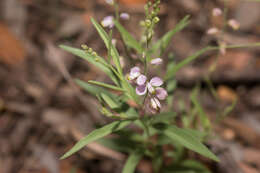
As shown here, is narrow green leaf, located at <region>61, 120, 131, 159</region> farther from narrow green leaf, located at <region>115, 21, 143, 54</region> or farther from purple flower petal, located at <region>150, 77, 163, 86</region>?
narrow green leaf, located at <region>115, 21, 143, 54</region>

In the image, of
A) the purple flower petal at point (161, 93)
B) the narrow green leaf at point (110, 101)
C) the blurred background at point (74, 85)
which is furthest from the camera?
the blurred background at point (74, 85)

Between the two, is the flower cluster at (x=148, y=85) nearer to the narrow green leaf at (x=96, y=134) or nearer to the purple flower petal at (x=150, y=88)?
the purple flower petal at (x=150, y=88)

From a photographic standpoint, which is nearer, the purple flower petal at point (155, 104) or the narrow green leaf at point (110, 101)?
the purple flower petal at point (155, 104)

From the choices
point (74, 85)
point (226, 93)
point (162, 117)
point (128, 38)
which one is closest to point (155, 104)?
point (162, 117)

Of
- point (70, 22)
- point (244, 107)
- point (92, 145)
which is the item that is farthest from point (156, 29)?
point (92, 145)

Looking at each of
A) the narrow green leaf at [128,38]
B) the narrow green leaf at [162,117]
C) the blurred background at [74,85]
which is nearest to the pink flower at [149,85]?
the narrow green leaf at [162,117]

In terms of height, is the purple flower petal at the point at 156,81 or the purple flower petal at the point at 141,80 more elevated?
the purple flower petal at the point at 141,80
